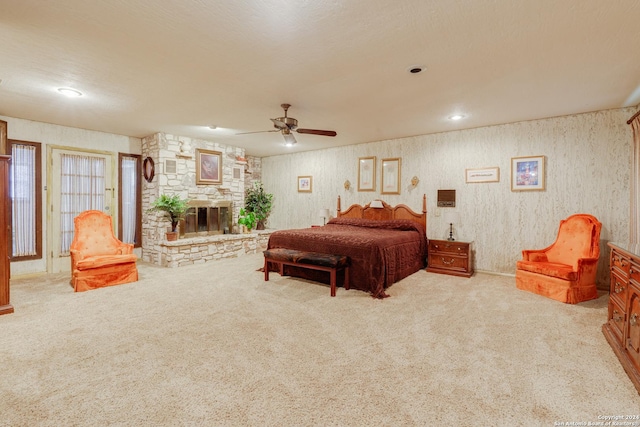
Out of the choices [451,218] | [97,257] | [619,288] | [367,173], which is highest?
[367,173]

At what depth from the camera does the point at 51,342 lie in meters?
2.79

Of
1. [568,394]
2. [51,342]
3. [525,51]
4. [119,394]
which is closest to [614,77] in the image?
[525,51]

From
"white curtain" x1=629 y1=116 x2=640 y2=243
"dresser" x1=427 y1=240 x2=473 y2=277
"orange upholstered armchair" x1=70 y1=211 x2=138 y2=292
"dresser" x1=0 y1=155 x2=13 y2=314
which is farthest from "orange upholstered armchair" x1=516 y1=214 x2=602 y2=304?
"dresser" x1=0 y1=155 x2=13 y2=314

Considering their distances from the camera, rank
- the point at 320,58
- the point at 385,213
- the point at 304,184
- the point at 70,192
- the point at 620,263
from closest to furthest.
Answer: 1. the point at 620,263
2. the point at 320,58
3. the point at 70,192
4. the point at 385,213
5. the point at 304,184

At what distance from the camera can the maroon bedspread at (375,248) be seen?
430cm

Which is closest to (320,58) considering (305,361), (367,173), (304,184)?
(305,361)

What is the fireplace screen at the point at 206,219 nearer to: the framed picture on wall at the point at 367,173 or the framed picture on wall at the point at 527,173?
the framed picture on wall at the point at 367,173

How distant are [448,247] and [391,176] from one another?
1.98 metres

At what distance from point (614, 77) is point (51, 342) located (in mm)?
6314

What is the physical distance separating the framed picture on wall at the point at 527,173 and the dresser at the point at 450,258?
4.25 ft

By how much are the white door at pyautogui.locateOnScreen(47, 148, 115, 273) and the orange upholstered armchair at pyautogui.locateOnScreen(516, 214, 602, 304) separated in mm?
7675

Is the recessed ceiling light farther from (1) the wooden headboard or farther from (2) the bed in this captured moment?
(1) the wooden headboard

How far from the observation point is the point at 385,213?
663cm

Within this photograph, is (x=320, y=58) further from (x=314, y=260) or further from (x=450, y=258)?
(x=450, y=258)
